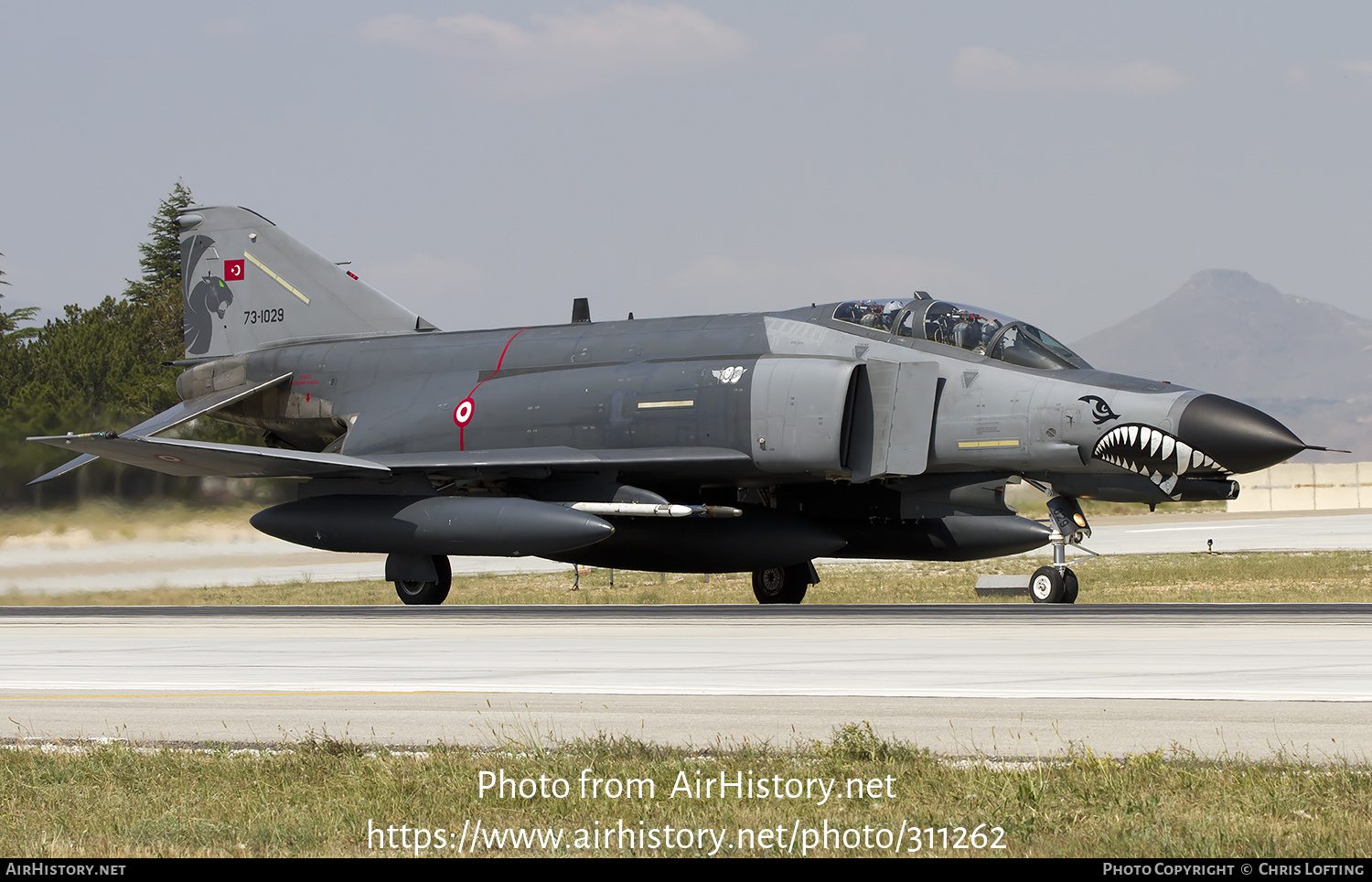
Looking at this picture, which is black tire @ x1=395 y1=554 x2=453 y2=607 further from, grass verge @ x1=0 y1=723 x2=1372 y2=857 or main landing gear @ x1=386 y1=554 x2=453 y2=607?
grass verge @ x1=0 y1=723 x2=1372 y2=857

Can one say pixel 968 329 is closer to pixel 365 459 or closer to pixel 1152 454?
pixel 1152 454

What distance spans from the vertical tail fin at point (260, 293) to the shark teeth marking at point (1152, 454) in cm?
1140

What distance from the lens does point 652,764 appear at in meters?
5.83

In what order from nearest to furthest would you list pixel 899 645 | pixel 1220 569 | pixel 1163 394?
pixel 899 645
pixel 1163 394
pixel 1220 569

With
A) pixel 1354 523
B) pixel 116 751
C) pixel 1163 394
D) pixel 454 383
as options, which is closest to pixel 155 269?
pixel 1354 523

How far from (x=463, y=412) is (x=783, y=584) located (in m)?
4.98

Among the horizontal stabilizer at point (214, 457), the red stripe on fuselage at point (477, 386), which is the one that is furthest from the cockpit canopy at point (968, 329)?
the horizontal stabilizer at point (214, 457)

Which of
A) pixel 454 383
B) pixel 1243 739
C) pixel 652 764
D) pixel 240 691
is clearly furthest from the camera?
pixel 454 383

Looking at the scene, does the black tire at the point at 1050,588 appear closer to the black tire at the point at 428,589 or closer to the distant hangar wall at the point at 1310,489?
the black tire at the point at 428,589

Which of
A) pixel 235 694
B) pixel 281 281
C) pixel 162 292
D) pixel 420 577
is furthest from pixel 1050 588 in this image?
pixel 162 292

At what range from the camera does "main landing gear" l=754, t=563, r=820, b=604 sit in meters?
20.2

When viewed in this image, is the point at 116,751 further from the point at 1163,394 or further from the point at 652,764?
the point at 1163,394

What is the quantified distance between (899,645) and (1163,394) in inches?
242

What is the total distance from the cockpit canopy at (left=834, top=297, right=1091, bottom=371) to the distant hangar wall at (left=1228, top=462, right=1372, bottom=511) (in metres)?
70.0
